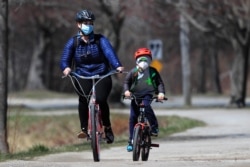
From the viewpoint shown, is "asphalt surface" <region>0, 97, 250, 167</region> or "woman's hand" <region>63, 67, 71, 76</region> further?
"woman's hand" <region>63, 67, 71, 76</region>

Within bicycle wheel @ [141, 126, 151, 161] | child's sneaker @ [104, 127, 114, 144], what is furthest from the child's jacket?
child's sneaker @ [104, 127, 114, 144]

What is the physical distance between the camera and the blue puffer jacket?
1159cm

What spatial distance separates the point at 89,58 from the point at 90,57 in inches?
0.8

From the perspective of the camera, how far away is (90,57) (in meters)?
11.6

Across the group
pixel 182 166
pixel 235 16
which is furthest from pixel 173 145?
pixel 235 16

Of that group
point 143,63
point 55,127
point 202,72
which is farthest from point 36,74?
point 143,63

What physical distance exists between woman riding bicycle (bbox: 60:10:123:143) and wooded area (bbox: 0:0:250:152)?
2.52 metres

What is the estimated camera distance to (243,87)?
34.2m

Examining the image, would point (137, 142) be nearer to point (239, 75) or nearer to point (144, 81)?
point (144, 81)

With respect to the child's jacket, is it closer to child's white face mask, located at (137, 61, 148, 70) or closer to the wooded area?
child's white face mask, located at (137, 61, 148, 70)

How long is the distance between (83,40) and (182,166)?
8.47 ft

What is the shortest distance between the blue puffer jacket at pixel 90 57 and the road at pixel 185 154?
133cm

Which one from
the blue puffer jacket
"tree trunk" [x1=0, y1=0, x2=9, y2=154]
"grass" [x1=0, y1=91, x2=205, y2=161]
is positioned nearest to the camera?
the blue puffer jacket

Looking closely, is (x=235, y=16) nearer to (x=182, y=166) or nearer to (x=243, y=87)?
(x=243, y=87)
